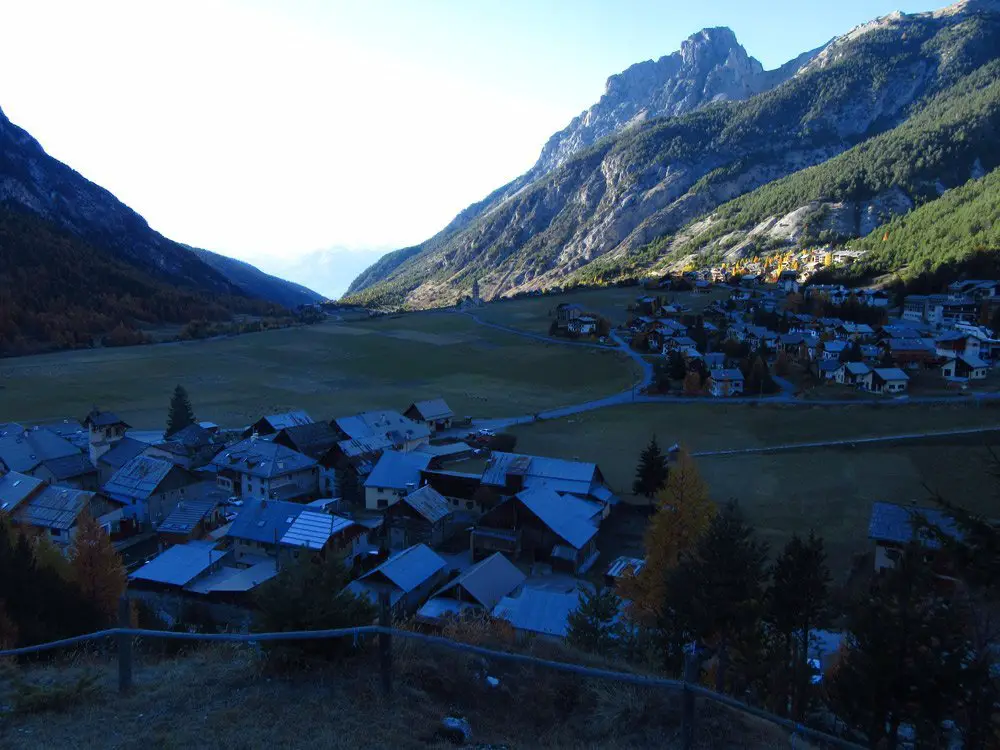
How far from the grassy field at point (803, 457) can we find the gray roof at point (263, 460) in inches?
560

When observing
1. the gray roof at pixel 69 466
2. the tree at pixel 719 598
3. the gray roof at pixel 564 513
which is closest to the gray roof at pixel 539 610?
the tree at pixel 719 598

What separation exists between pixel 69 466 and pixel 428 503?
19.9 meters

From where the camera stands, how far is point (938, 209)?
363 ft

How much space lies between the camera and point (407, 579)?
70.8ft

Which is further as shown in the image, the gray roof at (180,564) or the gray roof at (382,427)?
the gray roof at (382,427)

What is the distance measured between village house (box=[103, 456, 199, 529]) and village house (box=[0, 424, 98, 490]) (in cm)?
327

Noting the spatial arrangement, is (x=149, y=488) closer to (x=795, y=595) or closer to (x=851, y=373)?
(x=795, y=595)

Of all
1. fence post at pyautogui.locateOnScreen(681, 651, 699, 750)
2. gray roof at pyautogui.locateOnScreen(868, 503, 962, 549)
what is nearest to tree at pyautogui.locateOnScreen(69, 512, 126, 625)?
fence post at pyautogui.locateOnScreen(681, 651, 699, 750)

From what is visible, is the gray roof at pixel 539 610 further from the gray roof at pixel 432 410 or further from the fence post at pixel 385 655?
the gray roof at pixel 432 410

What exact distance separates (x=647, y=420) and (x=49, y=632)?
133ft

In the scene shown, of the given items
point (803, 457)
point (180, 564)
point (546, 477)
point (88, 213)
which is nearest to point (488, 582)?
point (546, 477)

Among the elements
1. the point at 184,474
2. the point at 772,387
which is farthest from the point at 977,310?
the point at 184,474

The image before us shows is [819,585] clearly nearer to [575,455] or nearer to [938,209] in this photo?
[575,455]

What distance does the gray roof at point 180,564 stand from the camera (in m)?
22.5
